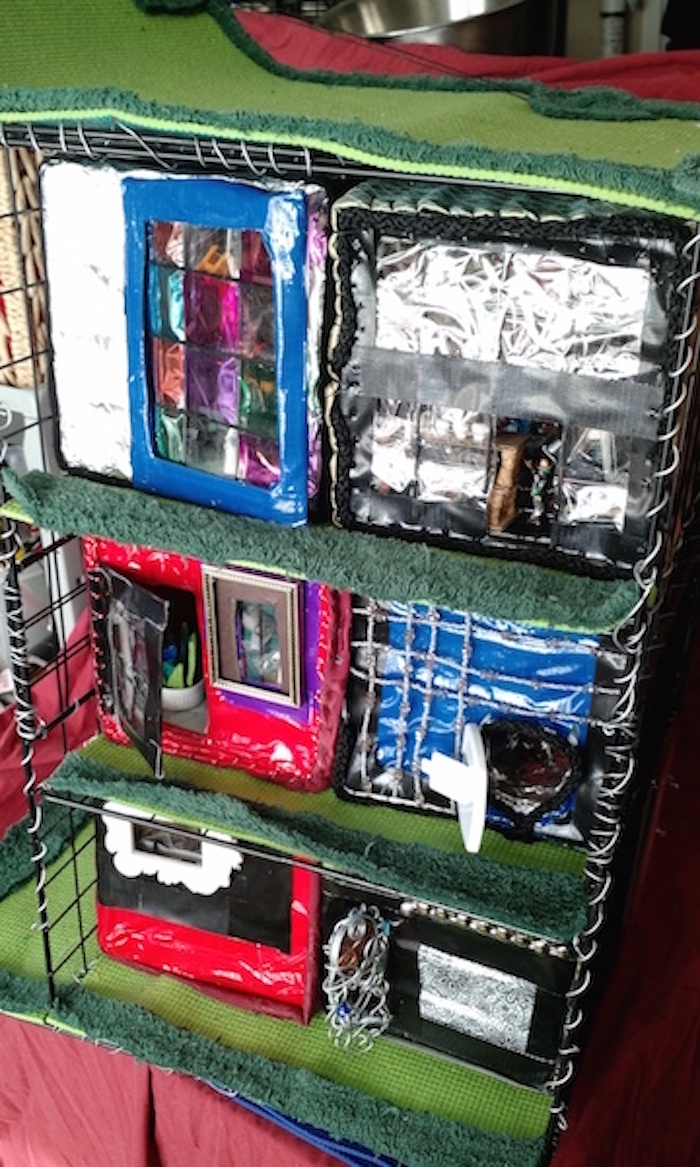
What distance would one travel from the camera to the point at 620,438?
83cm

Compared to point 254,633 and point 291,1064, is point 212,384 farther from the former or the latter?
point 291,1064

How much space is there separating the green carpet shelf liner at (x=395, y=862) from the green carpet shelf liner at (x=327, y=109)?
0.60 metres

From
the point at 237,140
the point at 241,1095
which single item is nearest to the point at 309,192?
the point at 237,140

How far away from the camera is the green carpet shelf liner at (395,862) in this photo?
960 millimetres

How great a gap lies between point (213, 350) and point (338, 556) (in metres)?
0.22

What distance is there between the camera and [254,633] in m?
1.09

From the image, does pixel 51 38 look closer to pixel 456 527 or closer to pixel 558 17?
pixel 456 527

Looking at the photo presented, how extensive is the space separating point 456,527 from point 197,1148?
2.46ft

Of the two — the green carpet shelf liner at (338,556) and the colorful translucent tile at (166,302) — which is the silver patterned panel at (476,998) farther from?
the colorful translucent tile at (166,302)

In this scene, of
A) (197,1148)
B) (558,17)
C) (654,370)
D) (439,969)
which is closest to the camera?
(654,370)

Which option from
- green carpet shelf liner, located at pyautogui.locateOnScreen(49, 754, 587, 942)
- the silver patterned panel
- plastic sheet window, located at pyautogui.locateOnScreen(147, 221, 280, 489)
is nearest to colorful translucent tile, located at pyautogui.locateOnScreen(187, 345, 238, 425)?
plastic sheet window, located at pyautogui.locateOnScreen(147, 221, 280, 489)

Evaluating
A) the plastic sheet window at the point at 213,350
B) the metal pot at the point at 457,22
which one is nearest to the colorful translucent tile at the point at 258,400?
the plastic sheet window at the point at 213,350

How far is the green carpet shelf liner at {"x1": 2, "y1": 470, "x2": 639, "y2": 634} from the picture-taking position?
83cm

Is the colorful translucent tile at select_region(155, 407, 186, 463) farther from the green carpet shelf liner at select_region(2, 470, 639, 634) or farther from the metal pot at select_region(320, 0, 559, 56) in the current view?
the metal pot at select_region(320, 0, 559, 56)
